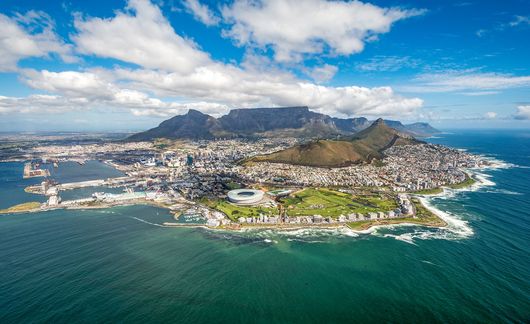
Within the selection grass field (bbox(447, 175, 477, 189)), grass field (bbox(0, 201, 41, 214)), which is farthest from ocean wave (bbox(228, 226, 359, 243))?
grass field (bbox(447, 175, 477, 189))

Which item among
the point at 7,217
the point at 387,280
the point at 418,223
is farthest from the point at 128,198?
the point at 418,223

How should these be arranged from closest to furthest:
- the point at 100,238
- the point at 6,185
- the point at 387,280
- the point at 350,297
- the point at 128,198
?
the point at 350,297 → the point at 387,280 → the point at 100,238 → the point at 128,198 → the point at 6,185

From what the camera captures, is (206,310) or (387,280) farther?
(387,280)

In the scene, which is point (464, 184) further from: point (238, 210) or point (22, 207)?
point (22, 207)

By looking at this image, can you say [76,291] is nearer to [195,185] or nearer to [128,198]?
[128,198]

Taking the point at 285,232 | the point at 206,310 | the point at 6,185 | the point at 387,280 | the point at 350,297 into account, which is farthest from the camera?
the point at 6,185

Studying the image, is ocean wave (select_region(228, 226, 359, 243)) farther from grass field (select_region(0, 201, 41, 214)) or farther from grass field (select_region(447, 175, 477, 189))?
grass field (select_region(447, 175, 477, 189))

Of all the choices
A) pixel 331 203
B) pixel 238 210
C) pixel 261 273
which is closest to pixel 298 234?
pixel 261 273
